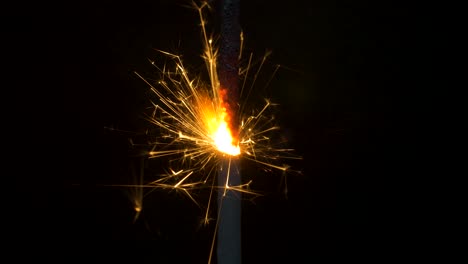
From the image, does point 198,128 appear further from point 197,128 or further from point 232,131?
point 232,131

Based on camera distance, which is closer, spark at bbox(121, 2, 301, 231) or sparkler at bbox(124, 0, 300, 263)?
sparkler at bbox(124, 0, 300, 263)

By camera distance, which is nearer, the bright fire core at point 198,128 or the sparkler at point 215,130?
the sparkler at point 215,130

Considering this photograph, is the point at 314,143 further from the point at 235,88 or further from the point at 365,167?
the point at 235,88

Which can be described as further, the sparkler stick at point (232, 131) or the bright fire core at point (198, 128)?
the bright fire core at point (198, 128)

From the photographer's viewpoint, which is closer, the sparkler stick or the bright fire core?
the sparkler stick

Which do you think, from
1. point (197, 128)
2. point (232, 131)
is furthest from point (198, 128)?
point (232, 131)
